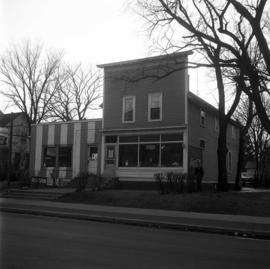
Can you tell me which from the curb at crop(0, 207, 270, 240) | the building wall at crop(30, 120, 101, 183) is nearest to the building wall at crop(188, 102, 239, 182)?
the building wall at crop(30, 120, 101, 183)

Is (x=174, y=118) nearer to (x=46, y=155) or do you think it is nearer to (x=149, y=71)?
(x=149, y=71)

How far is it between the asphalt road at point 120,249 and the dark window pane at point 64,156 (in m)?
16.4

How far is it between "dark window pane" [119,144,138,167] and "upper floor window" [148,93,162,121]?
214 centimetres

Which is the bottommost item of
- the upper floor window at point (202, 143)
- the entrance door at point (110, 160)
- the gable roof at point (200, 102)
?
the entrance door at point (110, 160)

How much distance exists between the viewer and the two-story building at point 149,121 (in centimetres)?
2577

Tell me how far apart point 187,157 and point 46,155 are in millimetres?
11043

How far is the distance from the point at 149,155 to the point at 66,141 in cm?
670

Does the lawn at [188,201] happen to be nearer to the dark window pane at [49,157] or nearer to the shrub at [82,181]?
the shrub at [82,181]

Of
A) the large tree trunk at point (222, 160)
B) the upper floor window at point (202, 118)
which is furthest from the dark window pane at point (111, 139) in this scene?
the large tree trunk at point (222, 160)

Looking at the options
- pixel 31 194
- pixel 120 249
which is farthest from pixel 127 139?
pixel 120 249

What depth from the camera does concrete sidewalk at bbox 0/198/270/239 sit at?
44.2 feet

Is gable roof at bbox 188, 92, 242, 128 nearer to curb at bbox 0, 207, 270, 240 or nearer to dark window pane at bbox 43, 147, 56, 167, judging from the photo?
dark window pane at bbox 43, 147, 56, 167

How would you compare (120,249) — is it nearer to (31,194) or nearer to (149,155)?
(31,194)

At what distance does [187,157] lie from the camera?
25.4 m
